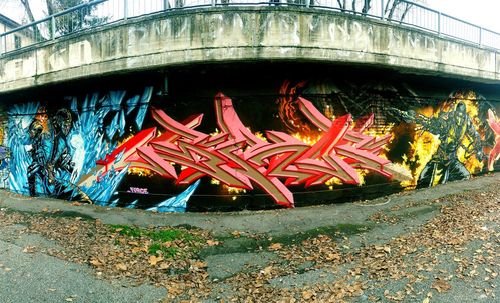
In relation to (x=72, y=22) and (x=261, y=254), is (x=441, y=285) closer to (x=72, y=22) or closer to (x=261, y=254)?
(x=261, y=254)

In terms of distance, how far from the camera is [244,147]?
7477 mm

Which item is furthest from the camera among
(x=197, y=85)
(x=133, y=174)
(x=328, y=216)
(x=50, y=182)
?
(x=50, y=182)

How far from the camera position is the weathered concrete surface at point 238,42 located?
6652 millimetres

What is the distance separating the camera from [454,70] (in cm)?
909

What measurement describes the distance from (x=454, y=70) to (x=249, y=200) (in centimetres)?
669

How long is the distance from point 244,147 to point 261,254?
2722 mm

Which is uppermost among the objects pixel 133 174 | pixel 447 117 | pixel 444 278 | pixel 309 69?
pixel 309 69

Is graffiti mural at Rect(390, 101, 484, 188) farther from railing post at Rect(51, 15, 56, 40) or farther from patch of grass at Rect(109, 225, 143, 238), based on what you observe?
railing post at Rect(51, 15, 56, 40)

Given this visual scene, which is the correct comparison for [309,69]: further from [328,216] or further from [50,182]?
[50,182]

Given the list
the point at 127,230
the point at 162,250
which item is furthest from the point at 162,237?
the point at 127,230

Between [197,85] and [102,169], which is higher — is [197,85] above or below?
above

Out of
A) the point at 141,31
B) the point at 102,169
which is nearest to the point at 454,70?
the point at 141,31

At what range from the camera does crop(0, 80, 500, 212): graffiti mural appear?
24.7 feet

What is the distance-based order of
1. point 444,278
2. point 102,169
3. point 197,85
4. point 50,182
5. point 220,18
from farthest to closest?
point 50,182, point 102,169, point 197,85, point 220,18, point 444,278
